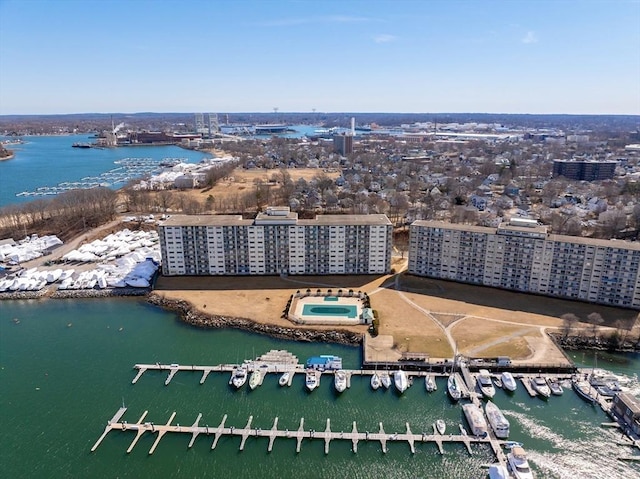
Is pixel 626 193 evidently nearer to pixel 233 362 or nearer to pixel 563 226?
pixel 563 226

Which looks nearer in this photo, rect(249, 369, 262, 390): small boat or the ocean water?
rect(249, 369, 262, 390): small boat

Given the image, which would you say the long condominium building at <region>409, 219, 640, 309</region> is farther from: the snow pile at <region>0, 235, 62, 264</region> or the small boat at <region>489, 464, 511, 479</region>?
the snow pile at <region>0, 235, 62, 264</region>

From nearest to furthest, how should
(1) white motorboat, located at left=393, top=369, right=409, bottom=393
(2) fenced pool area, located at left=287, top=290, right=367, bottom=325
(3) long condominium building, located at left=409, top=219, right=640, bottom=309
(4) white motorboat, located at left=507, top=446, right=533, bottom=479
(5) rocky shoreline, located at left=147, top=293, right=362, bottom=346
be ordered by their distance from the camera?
(4) white motorboat, located at left=507, top=446, right=533, bottom=479
(1) white motorboat, located at left=393, top=369, right=409, bottom=393
(5) rocky shoreline, located at left=147, top=293, right=362, bottom=346
(2) fenced pool area, located at left=287, top=290, right=367, bottom=325
(3) long condominium building, located at left=409, top=219, right=640, bottom=309

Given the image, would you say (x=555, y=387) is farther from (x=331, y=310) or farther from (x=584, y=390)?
(x=331, y=310)

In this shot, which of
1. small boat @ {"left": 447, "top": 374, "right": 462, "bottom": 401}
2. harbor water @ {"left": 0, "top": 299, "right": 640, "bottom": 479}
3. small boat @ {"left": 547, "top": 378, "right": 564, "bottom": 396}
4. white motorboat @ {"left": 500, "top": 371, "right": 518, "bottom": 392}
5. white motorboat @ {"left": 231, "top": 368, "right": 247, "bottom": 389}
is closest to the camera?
harbor water @ {"left": 0, "top": 299, "right": 640, "bottom": 479}

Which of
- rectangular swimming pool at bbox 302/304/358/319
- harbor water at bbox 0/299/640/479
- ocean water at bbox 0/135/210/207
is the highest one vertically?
ocean water at bbox 0/135/210/207

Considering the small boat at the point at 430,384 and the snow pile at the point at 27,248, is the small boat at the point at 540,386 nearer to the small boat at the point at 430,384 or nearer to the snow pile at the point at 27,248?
the small boat at the point at 430,384

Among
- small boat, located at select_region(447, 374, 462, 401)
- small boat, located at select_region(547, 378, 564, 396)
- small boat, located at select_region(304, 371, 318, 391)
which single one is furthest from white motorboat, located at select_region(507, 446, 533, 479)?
small boat, located at select_region(304, 371, 318, 391)

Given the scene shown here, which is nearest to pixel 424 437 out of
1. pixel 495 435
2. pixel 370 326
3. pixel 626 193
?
pixel 495 435
